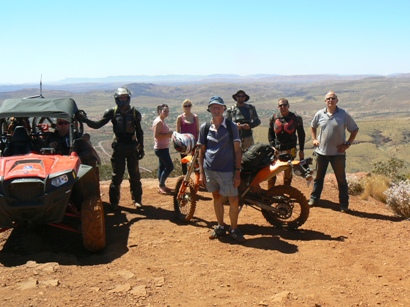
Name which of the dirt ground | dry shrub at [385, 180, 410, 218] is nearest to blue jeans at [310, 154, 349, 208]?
the dirt ground

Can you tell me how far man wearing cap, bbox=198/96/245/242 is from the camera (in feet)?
15.6

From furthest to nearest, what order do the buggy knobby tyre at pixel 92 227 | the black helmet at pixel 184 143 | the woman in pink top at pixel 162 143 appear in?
the woman in pink top at pixel 162 143 → the black helmet at pixel 184 143 → the buggy knobby tyre at pixel 92 227

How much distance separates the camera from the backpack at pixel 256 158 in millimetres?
5336

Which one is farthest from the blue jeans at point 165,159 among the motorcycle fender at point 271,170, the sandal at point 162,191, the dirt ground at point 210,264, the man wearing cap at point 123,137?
the motorcycle fender at point 271,170

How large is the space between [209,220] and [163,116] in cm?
216

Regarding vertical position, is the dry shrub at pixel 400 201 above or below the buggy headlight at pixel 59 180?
below

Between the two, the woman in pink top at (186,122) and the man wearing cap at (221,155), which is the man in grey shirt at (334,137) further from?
the woman in pink top at (186,122)

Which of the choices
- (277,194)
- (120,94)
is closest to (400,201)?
(277,194)

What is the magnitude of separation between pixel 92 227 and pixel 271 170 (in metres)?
2.36

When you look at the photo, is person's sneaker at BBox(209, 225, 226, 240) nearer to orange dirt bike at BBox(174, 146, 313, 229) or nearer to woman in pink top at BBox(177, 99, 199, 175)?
orange dirt bike at BBox(174, 146, 313, 229)

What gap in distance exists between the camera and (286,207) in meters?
5.46

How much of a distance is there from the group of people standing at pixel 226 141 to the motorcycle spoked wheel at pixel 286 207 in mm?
682

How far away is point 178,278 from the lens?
157 inches

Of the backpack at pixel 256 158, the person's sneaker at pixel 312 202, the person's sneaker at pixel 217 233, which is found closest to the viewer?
the person's sneaker at pixel 217 233
